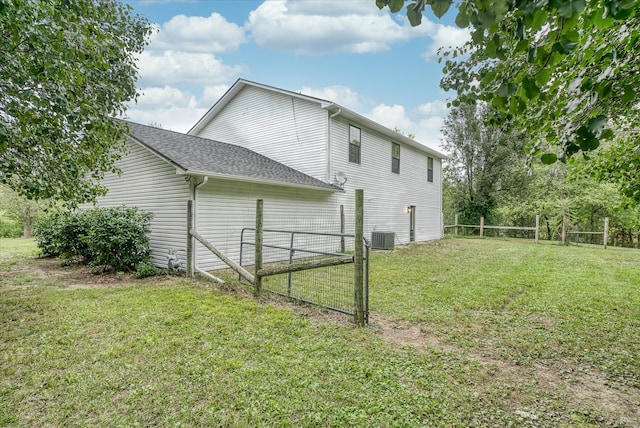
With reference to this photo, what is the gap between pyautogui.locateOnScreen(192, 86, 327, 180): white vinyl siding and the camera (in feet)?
35.0

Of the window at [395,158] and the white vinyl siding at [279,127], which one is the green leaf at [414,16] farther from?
the window at [395,158]

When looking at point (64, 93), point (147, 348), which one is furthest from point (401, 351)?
A: point (64, 93)

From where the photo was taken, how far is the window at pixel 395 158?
13.8m

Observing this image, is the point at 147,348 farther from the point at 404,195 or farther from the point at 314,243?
the point at 404,195

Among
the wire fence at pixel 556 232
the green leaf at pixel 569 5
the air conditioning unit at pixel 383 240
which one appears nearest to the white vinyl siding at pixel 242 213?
the air conditioning unit at pixel 383 240

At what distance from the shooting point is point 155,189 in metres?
7.90

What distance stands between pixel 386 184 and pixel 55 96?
11.4m

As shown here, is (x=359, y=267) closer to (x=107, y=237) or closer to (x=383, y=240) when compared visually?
(x=107, y=237)

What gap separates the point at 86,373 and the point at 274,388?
5.81 ft

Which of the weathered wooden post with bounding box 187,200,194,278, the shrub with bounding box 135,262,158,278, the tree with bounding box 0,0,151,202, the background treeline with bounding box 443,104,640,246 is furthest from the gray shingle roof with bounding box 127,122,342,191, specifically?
the background treeline with bounding box 443,104,640,246

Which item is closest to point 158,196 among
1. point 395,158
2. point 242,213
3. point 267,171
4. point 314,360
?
point 242,213

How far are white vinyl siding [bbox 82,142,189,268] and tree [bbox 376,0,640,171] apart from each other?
21.4 feet

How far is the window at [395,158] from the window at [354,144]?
103 inches

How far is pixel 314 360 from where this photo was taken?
10.0 feet
